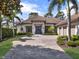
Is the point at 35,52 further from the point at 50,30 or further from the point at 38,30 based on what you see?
the point at 38,30

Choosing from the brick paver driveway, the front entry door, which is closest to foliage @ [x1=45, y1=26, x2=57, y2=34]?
the front entry door

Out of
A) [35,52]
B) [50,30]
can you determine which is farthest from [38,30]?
[35,52]

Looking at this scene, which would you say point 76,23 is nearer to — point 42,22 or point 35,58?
point 35,58

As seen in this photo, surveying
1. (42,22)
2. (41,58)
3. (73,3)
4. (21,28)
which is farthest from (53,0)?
(21,28)

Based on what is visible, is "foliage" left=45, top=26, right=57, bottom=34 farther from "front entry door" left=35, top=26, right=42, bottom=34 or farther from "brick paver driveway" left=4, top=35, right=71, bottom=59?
"brick paver driveway" left=4, top=35, right=71, bottom=59

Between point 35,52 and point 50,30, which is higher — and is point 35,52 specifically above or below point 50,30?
below

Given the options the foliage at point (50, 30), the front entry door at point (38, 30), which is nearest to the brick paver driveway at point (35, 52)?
the front entry door at point (38, 30)

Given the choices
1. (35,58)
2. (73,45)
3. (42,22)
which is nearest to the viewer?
(35,58)

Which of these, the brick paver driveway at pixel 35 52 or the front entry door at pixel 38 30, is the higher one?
the front entry door at pixel 38 30

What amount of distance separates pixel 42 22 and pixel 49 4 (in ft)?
96.1

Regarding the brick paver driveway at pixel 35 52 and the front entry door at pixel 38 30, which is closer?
the brick paver driveway at pixel 35 52

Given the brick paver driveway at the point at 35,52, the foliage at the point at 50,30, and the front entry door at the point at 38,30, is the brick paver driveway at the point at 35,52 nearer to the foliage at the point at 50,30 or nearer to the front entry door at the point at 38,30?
the front entry door at the point at 38,30

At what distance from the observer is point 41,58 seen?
46.0 ft

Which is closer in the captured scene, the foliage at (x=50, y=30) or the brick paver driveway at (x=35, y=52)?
the brick paver driveway at (x=35, y=52)
